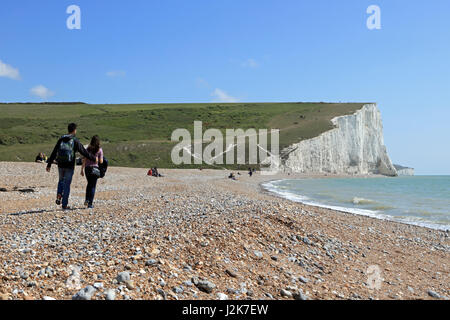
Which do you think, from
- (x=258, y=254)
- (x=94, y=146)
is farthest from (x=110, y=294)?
(x=94, y=146)

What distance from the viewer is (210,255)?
5.85m

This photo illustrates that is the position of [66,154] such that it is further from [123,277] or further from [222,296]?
[222,296]

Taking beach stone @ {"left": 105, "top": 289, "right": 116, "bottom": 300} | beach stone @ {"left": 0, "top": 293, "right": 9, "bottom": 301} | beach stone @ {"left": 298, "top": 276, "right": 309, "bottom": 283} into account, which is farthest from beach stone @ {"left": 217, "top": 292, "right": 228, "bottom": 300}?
beach stone @ {"left": 0, "top": 293, "right": 9, "bottom": 301}

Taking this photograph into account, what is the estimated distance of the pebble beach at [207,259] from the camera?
446cm

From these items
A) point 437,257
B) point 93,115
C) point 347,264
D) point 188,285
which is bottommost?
point 437,257

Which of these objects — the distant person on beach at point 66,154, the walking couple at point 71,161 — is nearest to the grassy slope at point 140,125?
the walking couple at point 71,161

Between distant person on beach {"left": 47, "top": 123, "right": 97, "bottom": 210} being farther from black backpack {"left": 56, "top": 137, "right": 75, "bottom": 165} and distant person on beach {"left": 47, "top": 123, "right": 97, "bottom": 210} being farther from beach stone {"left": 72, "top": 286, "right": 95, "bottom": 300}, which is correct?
beach stone {"left": 72, "top": 286, "right": 95, "bottom": 300}

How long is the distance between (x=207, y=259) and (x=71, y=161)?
6.06m

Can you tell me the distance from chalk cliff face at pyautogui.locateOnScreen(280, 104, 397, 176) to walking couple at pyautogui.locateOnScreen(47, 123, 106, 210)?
6575 cm

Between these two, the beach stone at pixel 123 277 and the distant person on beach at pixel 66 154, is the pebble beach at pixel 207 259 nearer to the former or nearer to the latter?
the beach stone at pixel 123 277

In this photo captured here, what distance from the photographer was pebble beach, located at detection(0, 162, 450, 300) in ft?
14.6

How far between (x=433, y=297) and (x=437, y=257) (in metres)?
3.88
